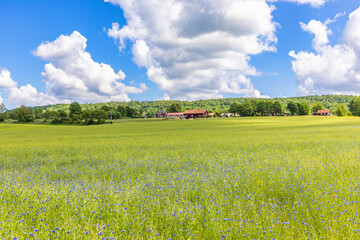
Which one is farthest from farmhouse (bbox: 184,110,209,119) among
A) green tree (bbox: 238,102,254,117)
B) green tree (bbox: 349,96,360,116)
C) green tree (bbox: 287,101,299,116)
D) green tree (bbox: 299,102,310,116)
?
green tree (bbox: 349,96,360,116)

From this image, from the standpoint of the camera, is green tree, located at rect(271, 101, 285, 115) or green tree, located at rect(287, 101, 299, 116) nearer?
green tree, located at rect(271, 101, 285, 115)

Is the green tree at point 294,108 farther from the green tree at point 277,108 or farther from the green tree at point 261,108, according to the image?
the green tree at point 261,108

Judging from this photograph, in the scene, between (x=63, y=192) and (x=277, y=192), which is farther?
(x=277, y=192)

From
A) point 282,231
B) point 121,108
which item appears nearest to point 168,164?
point 282,231

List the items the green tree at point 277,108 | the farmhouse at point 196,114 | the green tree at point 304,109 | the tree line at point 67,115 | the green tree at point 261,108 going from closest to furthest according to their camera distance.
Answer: the tree line at point 67,115
the green tree at point 277,108
the green tree at point 261,108
the green tree at point 304,109
the farmhouse at point 196,114

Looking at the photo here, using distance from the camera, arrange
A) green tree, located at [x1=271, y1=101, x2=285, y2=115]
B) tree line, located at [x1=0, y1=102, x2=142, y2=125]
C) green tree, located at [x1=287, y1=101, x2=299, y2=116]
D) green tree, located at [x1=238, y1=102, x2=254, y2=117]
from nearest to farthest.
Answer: tree line, located at [x1=0, y1=102, x2=142, y2=125] → green tree, located at [x1=271, y1=101, x2=285, y2=115] → green tree, located at [x1=238, y1=102, x2=254, y2=117] → green tree, located at [x1=287, y1=101, x2=299, y2=116]

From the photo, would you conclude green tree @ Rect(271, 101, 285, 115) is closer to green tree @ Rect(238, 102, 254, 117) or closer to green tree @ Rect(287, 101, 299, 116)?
green tree @ Rect(287, 101, 299, 116)

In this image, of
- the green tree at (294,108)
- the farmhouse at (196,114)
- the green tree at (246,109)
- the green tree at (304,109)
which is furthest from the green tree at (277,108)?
the farmhouse at (196,114)

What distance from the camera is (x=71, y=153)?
63.8 ft

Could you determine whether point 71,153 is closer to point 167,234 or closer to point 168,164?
point 168,164

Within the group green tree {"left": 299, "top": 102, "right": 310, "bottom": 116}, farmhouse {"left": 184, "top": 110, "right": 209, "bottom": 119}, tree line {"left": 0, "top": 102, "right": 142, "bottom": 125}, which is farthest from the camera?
farmhouse {"left": 184, "top": 110, "right": 209, "bottom": 119}

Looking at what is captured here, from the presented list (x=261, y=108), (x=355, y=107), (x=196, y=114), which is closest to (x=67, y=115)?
(x=196, y=114)

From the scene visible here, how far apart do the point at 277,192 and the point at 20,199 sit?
899 centimetres

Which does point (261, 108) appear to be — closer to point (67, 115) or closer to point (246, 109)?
point (246, 109)
